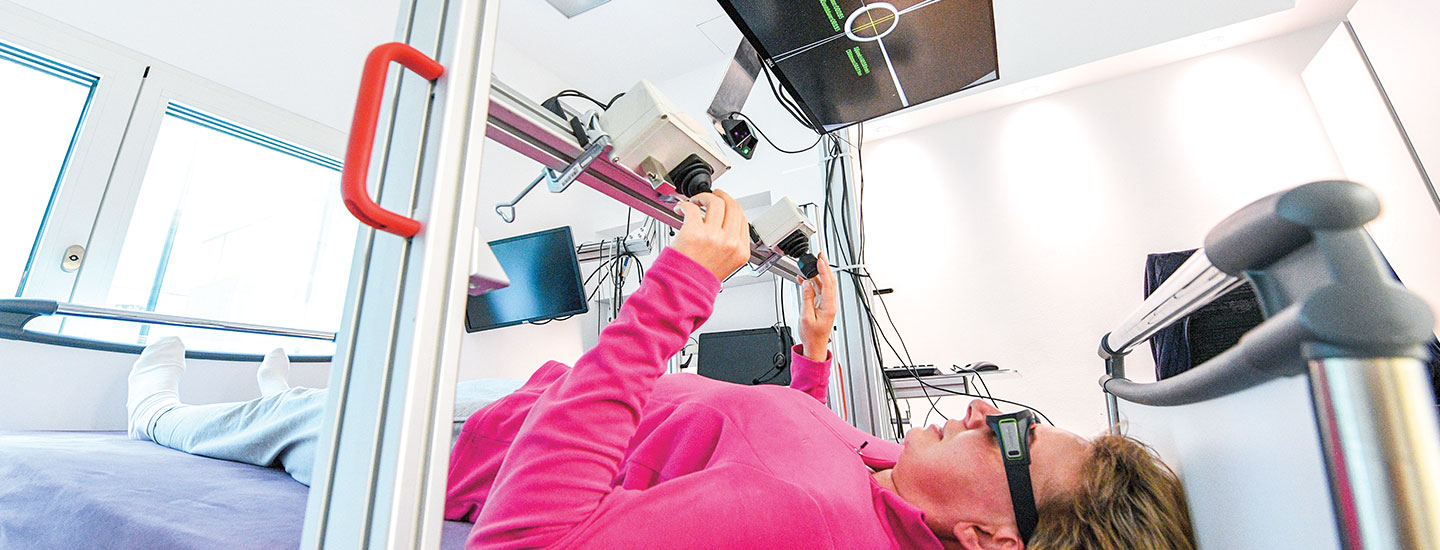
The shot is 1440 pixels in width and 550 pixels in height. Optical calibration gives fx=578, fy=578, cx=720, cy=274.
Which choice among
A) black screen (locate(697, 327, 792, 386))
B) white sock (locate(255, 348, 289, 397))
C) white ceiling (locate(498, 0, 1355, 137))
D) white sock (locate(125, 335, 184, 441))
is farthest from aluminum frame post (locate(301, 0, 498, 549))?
white ceiling (locate(498, 0, 1355, 137))

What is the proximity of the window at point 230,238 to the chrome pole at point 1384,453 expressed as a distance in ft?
7.78

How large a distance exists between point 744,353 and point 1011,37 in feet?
6.34

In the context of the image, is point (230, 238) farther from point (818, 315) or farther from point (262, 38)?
point (818, 315)

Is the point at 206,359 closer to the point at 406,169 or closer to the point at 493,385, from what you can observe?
the point at 493,385

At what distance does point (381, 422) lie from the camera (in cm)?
41

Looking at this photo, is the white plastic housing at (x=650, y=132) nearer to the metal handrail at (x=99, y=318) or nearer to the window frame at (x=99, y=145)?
the metal handrail at (x=99, y=318)

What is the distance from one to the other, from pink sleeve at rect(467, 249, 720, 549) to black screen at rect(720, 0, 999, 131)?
807 mm

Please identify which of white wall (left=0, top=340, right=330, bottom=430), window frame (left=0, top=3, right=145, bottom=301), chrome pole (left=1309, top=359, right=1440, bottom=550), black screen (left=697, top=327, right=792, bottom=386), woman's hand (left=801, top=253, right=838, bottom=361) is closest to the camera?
chrome pole (left=1309, top=359, right=1440, bottom=550)

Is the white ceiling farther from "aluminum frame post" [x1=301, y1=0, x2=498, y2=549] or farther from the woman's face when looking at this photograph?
A: "aluminum frame post" [x1=301, y1=0, x2=498, y2=549]

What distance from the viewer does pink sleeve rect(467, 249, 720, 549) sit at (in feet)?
1.84

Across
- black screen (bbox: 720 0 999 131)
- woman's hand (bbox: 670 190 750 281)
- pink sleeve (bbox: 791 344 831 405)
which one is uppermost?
black screen (bbox: 720 0 999 131)

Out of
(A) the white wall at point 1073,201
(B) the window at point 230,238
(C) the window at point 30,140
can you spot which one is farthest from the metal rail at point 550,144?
(A) the white wall at point 1073,201

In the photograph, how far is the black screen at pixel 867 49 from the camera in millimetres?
1234

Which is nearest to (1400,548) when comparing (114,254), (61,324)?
(61,324)
